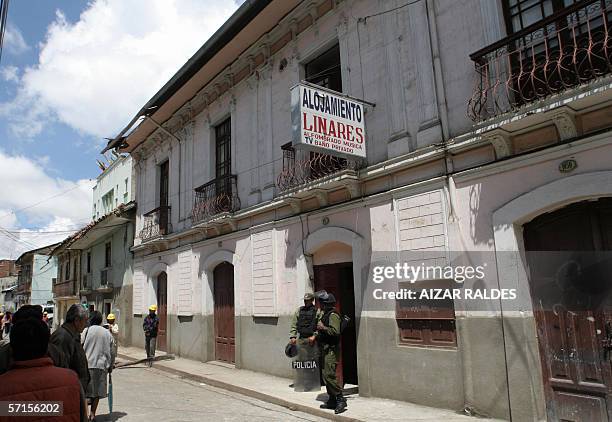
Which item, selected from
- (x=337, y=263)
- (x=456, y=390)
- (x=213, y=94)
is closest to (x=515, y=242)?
(x=456, y=390)

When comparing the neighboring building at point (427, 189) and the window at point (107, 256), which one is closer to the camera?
the neighboring building at point (427, 189)

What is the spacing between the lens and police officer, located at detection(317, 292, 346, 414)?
7137mm

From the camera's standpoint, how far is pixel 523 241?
6.34 m

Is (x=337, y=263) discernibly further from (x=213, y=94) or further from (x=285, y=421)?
(x=213, y=94)

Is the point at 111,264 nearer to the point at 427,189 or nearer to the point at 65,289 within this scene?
the point at 65,289

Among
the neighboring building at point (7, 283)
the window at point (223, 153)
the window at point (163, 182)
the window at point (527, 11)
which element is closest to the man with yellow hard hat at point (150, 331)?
the window at point (223, 153)

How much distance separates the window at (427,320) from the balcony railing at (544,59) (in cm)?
271

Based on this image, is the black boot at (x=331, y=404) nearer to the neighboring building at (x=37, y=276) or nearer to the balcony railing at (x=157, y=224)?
the balcony railing at (x=157, y=224)

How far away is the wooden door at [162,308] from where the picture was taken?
52.8ft

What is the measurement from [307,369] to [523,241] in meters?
4.45

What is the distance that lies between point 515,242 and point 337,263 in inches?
149

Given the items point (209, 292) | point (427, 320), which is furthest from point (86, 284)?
point (427, 320)

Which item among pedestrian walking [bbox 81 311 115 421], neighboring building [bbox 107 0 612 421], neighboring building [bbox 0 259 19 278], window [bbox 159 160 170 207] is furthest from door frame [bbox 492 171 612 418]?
neighboring building [bbox 0 259 19 278]

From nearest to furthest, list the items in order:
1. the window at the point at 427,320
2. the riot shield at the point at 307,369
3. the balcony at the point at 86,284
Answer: the window at the point at 427,320
the riot shield at the point at 307,369
the balcony at the point at 86,284
